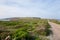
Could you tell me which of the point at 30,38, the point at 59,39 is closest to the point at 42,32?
the point at 59,39

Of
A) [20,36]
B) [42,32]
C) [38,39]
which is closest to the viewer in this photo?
[20,36]

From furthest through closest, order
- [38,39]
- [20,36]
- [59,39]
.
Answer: [59,39] < [38,39] < [20,36]

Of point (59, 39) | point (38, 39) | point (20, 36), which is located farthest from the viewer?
point (59, 39)

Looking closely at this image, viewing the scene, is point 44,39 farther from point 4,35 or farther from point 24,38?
point 4,35

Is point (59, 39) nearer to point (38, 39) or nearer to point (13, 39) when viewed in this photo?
point (38, 39)

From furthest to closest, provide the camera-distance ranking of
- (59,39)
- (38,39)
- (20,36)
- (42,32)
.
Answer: (42,32) < (59,39) < (38,39) < (20,36)

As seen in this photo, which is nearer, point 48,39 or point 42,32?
point 48,39

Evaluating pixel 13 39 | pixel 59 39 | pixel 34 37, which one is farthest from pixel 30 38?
pixel 59 39

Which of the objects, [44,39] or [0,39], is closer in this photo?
[0,39]
